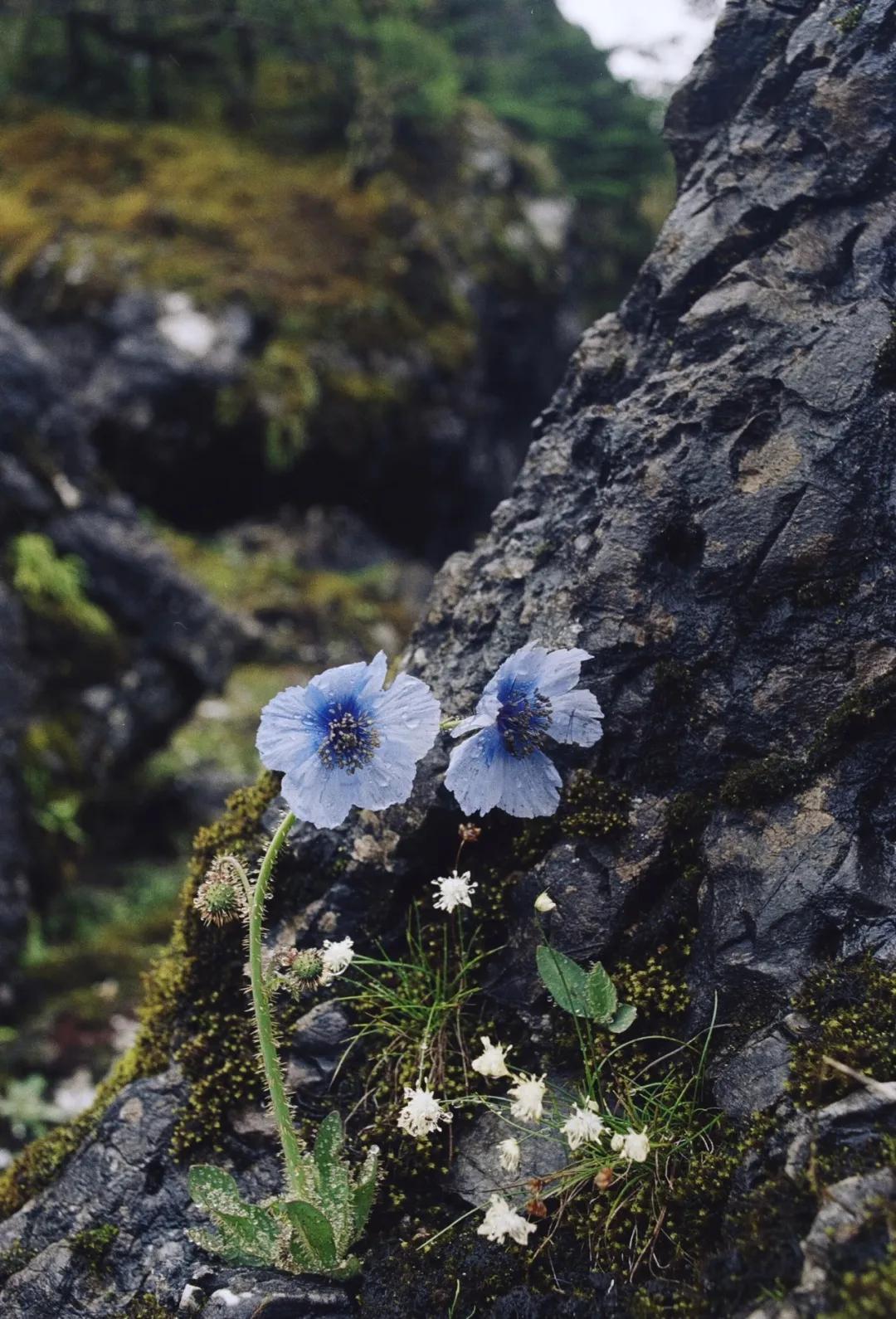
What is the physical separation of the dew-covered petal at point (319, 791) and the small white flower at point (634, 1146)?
825mm

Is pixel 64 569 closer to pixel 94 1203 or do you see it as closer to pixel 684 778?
pixel 94 1203

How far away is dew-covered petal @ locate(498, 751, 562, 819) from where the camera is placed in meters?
2.26

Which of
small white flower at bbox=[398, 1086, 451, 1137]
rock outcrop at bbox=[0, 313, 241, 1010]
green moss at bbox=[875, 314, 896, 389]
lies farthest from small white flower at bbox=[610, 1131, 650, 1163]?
rock outcrop at bbox=[0, 313, 241, 1010]

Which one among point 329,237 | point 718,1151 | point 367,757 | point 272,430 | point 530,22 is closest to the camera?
point 718,1151

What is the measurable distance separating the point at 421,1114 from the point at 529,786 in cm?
73

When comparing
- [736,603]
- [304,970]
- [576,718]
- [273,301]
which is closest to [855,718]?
[736,603]

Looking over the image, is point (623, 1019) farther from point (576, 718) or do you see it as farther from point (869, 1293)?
point (869, 1293)

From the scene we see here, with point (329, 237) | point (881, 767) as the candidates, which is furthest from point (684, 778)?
point (329, 237)

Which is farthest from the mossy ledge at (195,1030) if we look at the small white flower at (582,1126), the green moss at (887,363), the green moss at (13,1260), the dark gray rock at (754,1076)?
the green moss at (887,363)

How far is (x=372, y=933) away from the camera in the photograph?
2.60 meters

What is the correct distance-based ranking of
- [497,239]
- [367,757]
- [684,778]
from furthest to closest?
[497,239] → [684,778] → [367,757]

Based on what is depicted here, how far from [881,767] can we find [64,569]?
463 centimetres

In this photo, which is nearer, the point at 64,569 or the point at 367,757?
the point at 367,757

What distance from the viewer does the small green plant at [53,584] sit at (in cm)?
534
